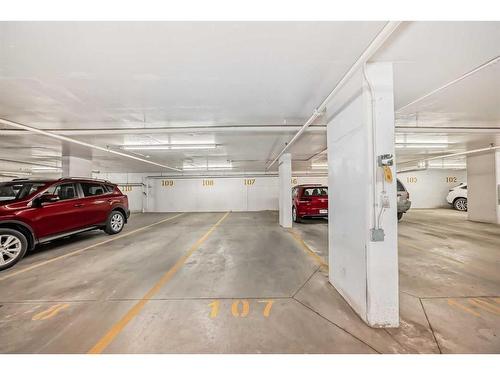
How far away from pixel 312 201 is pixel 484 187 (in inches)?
286

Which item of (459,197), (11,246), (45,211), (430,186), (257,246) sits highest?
(430,186)

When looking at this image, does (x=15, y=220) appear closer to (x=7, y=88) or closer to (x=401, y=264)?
(x=7, y=88)

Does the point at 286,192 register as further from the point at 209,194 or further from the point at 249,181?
the point at 209,194

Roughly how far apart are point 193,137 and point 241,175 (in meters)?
8.98

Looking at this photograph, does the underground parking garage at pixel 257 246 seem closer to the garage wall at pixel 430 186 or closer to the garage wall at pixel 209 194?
the garage wall at pixel 209 194

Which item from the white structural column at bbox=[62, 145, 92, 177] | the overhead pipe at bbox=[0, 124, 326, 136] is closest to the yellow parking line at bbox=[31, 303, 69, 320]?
the overhead pipe at bbox=[0, 124, 326, 136]

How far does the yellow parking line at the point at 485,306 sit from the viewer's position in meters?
2.23

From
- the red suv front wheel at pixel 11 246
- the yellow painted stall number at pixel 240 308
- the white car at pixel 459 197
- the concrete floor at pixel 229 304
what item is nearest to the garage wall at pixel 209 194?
the concrete floor at pixel 229 304

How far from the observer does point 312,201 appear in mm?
7906

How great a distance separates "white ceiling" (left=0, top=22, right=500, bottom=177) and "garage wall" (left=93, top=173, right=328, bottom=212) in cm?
1034

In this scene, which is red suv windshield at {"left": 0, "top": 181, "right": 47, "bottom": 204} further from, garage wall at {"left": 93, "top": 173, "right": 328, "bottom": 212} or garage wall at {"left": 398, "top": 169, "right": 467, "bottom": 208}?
garage wall at {"left": 398, "top": 169, "right": 467, "bottom": 208}

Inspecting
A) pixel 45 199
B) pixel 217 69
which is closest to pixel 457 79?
pixel 217 69

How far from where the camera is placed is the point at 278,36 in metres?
1.86
